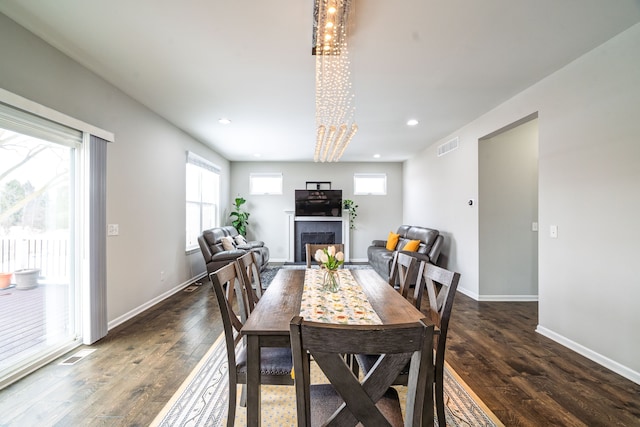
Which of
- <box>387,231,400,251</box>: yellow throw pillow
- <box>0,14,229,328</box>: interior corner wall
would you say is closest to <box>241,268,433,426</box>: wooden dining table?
<box>0,14,229,328</box>: interior corner wall

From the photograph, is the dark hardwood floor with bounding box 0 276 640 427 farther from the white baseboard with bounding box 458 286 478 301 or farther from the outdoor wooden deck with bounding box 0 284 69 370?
the white baseboard with bounding box 458 286 478 301

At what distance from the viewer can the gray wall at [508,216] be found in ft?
13.1

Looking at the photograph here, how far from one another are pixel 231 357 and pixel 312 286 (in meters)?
0.74

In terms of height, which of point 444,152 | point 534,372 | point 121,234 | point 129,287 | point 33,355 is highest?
point 444,152

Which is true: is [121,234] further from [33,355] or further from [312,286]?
[312,286]

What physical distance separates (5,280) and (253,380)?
2.20 m

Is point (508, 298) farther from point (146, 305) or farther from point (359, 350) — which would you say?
point (146, 305)

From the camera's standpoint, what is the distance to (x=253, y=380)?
1.27 m

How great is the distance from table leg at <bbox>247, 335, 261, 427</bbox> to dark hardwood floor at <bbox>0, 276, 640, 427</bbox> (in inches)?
34.5

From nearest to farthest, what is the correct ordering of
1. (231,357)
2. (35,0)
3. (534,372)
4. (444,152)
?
(231,357), (35,0), (534,372), (444,152)

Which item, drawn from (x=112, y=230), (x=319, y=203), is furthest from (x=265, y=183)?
(x=112, y=230)

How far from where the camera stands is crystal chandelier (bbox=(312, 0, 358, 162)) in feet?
6.16

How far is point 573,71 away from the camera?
2582mm

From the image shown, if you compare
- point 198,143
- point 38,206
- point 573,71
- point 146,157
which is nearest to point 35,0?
point 38,206
